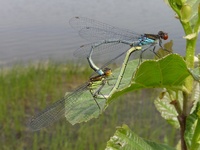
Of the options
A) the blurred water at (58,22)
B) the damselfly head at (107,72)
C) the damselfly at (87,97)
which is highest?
the damselfly head at (107,72)

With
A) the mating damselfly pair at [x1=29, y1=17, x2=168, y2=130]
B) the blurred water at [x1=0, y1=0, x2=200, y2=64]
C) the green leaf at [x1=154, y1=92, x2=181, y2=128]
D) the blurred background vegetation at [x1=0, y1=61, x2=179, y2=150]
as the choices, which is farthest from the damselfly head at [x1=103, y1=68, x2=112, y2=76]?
the blurred water at [x1=0, y1=0, x2=200, y2=64]

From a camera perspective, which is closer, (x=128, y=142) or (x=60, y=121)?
(x=128, y=142)

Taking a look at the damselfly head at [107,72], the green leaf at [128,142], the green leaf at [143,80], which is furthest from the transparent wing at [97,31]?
the green leaf at [128,142]

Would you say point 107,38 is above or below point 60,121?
above

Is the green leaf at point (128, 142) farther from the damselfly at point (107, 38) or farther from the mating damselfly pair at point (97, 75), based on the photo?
the damselfly at point (107, 38)

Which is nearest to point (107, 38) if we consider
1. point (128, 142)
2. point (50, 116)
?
point (50, 116)

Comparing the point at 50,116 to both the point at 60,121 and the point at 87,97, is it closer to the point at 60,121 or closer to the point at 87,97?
the point at 87,97

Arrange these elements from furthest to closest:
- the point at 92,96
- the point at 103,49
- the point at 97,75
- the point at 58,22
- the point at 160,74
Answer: the point at 58,22, the point at 103,49, the point at 97,75, the point at 92,96, the point at 160,74

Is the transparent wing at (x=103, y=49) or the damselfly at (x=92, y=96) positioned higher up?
the damselfly at (x=92, y=96)
